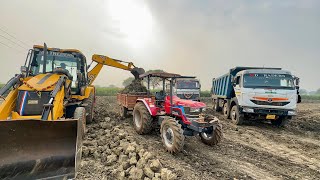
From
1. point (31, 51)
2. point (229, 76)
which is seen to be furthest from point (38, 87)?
point (229, 76)

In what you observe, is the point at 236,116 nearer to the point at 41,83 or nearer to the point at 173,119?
the point at 173,119

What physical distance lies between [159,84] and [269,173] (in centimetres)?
390

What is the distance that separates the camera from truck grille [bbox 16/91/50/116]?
215 inches

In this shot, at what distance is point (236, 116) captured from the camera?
432 inches

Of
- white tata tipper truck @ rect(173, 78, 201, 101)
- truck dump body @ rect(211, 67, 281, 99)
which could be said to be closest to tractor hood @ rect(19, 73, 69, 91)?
truck dump body @ rect(211, 67, 281, 99)

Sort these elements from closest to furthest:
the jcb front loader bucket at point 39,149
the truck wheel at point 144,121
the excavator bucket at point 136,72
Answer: the jcb front loader bucket at point 39,149, the truck wheel at point 144,121, the excavator bucket at point 136,72

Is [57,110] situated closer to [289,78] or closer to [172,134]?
[172,134]

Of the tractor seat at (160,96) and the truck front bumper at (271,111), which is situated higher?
the tractor seat at (160,96)

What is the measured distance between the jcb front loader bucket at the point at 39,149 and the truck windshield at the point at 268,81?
8381 mm

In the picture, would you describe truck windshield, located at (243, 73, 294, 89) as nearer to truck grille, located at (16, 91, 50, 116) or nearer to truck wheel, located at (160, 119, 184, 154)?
truck wheel, located at (160, 119, 184, 154)

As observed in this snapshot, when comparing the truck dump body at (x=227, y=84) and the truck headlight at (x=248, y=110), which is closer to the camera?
the truck headlight at (x=248, y=110)

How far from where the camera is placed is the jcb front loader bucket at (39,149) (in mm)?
3850

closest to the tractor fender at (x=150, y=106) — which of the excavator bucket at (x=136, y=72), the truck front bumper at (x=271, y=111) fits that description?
the excavator bucket at (x=136, y=72)

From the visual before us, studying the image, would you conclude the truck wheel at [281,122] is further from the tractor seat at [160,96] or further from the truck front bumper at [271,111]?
the tractor seat at [160,96]
